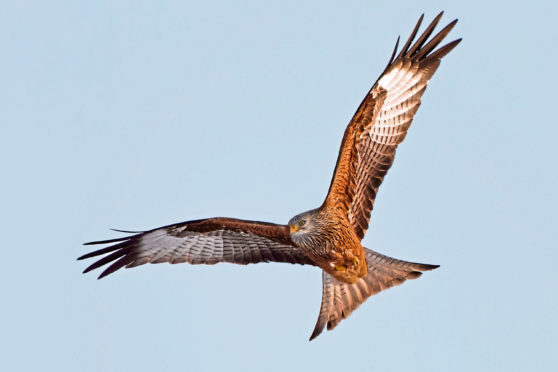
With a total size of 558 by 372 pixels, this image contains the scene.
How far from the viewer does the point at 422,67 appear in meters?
10.8

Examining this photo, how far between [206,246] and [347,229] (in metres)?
2.16

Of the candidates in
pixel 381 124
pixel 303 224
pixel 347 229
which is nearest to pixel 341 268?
pixel 347 229

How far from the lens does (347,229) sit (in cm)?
1004

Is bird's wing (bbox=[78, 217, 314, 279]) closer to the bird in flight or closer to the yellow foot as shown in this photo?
the bird in flight

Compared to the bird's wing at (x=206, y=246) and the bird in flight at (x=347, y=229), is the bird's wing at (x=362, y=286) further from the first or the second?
the bird's wing at (x=206, y=246)

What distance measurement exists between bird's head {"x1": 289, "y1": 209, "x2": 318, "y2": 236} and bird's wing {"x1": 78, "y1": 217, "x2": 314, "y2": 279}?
76cm

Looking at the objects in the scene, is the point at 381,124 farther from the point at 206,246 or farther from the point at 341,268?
the point at 206,246


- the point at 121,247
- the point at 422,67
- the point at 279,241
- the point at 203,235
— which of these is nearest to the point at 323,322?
the point at 279,241

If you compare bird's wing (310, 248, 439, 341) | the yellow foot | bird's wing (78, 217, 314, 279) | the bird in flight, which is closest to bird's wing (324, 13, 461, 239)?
the bird in flight

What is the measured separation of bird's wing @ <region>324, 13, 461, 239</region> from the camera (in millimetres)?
10398

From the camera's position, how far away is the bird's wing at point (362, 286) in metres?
10.4

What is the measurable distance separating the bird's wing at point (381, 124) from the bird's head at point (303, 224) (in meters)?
0.47

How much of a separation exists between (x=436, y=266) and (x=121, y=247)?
4.05m

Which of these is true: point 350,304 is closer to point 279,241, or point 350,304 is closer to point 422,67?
point 279,241
